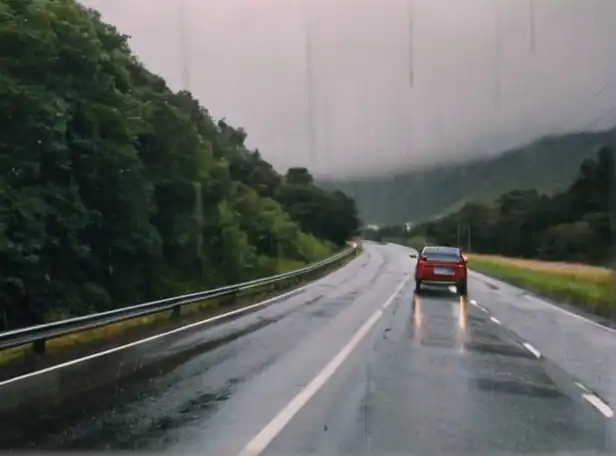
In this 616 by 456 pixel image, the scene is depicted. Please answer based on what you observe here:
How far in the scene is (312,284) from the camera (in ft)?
141

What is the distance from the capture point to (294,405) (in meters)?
10.8

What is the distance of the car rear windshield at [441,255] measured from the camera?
35969 mm

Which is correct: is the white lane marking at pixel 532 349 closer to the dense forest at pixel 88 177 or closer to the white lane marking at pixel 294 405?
the white lane marking at pixel 294 405

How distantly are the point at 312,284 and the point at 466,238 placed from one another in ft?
280

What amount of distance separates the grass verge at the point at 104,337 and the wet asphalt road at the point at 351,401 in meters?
1.54

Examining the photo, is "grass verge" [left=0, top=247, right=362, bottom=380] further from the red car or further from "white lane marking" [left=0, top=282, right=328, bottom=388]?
the red car

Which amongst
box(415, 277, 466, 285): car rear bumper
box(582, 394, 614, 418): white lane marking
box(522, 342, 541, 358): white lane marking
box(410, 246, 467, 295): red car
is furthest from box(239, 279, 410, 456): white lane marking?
box(415, 277, 466, 285): car rear bumper

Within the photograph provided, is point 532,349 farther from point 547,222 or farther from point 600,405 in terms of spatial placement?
point 547,222

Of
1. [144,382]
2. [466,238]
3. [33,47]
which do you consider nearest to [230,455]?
[144,382]

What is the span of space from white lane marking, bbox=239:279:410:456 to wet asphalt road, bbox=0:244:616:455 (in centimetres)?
7

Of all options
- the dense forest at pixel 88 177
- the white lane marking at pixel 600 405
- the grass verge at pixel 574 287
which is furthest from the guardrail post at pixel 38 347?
the grass verge at pixel 574 287

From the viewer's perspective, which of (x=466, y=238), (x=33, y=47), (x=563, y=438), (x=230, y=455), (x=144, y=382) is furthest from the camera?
(x=466, y=238)

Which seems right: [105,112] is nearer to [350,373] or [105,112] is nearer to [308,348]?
[308,348]

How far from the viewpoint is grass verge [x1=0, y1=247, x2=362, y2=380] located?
46.9 feet
